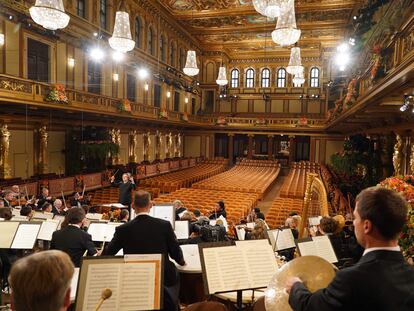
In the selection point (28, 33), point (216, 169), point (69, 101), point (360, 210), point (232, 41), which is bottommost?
point (216, 169)

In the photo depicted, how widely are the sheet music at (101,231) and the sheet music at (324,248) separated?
2.99 metres

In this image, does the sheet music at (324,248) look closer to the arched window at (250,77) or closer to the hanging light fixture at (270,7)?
the hanging light fixture at (270,7)

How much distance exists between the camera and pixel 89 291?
2.34 metres

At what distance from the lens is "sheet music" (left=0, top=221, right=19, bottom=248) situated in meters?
4.18

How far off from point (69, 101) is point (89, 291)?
1216 cm

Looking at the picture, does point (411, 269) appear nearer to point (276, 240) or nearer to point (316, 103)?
point (276, 240)

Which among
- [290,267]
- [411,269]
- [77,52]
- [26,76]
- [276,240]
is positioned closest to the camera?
[411,269]

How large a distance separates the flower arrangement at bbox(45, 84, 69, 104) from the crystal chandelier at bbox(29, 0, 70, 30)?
19.0 ft

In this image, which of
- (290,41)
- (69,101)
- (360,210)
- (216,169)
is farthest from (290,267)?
(216,169)

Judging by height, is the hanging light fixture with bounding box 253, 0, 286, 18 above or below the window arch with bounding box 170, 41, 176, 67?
below

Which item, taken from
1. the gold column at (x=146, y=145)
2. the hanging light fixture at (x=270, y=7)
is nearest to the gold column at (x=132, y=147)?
the gold column at (x=146, y=145)

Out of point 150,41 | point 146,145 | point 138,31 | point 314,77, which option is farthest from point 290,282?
point 314,77

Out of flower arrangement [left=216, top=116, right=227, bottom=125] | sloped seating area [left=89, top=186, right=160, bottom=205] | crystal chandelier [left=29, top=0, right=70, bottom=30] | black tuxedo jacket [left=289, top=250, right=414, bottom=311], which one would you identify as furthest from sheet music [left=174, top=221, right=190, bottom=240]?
flower arrangement [left=216, top=116, right=227, bottom=125]

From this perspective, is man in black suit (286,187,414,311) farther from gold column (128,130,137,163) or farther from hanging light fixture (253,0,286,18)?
gold column (128,130,137,163)
